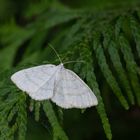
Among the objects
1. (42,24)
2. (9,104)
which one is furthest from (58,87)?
(42,24)

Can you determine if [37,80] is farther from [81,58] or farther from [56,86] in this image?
[81,58]

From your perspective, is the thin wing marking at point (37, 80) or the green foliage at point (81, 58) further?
the thin wing marking at point (37, 80)

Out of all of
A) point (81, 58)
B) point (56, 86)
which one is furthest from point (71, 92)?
point (81, 58)

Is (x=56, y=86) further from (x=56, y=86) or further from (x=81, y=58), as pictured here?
(x=81, y=58)

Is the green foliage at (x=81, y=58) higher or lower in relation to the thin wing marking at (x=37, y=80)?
lower

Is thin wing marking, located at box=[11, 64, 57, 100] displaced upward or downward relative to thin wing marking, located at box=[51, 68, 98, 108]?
upward

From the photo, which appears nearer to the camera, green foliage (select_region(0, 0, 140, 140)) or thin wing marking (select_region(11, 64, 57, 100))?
green foliage (select_region(0, 0, 140, 140))

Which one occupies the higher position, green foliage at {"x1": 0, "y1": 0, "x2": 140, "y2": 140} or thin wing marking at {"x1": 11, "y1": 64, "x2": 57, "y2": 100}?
thin wing marking at {"x1": 11, "y1": 64, "x2": 57, "y2": 100}

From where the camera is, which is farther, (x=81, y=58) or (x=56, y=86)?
(x=81, y=58)
